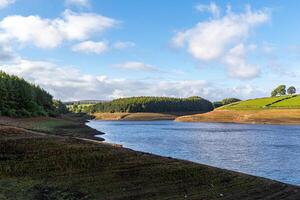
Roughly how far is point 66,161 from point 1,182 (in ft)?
17.0

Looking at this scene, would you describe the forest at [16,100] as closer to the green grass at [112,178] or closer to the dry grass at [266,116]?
the green grass at [112,178]

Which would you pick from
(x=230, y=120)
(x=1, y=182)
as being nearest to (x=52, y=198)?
(x=1, y=182)

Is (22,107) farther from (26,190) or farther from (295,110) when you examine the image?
(295,110)

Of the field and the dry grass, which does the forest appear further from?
the dry grass

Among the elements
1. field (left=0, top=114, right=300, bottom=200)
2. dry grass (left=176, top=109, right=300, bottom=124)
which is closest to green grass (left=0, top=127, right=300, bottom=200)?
field (left=0, top=114, right=300, bottom=200)

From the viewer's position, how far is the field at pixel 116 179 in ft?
70.7

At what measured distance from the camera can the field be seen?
70.7 feet

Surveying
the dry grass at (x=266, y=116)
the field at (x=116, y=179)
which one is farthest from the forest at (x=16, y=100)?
the dry grass at (x=266, y=116)

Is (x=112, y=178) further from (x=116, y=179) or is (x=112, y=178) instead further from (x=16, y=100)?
(x=16, y=100)

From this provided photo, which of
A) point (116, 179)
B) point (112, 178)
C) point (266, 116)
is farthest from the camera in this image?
point (266, 116)

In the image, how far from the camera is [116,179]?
2375 centimetres

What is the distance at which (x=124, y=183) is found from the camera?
75.8 feet

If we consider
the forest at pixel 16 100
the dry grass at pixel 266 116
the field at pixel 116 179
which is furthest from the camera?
the dry grass at pixel 266 116

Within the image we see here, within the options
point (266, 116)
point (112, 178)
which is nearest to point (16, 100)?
point (112, 178)
